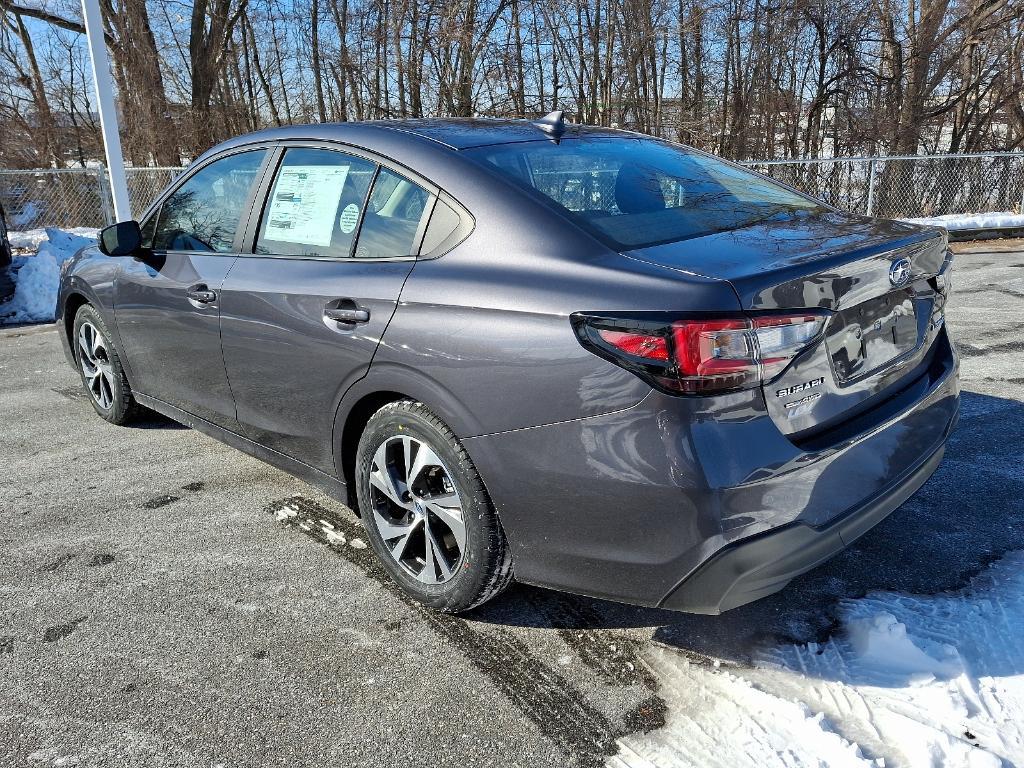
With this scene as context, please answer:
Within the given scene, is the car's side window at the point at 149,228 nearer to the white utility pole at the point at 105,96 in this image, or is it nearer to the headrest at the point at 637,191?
the headrest at the point at 637,191

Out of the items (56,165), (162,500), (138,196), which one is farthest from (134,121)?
(162,500)

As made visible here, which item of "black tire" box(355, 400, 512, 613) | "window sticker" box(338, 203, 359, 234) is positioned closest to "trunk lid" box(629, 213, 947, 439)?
"black tire" box(355, 400, 512, 613)

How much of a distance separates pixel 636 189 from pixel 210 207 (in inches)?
80.2

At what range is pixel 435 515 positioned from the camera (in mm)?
2686

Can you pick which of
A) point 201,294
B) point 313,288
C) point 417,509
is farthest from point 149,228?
point 417,509

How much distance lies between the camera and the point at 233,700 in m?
2.36

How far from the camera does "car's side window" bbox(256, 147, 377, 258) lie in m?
2.95

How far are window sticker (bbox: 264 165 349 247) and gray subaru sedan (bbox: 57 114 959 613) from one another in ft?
0.04

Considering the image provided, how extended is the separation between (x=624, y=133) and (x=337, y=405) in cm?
169

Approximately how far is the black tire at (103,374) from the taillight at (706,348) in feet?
11.2

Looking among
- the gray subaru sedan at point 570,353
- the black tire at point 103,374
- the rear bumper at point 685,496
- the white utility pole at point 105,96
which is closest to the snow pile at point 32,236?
the white utility pole at point 105,96

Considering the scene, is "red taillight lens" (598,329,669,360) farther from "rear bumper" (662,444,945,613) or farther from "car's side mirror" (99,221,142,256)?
"car's side mirror" (99,221,142,256)

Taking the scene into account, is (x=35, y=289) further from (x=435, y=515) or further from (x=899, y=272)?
(x=899, y=272)

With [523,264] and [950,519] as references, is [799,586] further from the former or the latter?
[523,264]
